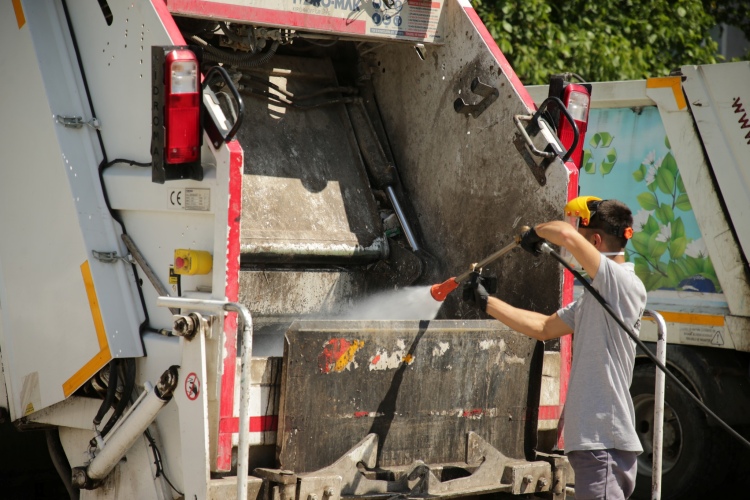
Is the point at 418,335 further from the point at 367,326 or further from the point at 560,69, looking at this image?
the point at 560,69

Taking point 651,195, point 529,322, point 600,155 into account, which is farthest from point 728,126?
point 529,322

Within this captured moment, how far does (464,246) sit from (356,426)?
1197 millimetres

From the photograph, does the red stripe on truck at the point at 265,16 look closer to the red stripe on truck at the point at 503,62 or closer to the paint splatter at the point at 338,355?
the red stripe on truck at the point at 503,62

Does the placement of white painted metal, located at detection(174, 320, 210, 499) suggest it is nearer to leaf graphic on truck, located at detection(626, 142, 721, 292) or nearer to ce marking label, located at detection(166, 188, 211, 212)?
ce marking label, located at detection(166, 188, 211, 212)

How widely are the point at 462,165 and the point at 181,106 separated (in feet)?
5.23

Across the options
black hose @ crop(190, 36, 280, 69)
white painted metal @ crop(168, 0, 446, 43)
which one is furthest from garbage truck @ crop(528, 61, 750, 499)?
black hose @ crop(190, 36, 280, 69)

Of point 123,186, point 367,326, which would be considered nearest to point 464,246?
point 367,326

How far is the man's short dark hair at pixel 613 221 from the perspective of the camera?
347 centimetres

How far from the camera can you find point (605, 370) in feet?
11.1

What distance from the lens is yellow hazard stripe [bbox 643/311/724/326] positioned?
17.5ft

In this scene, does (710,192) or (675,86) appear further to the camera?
(675,86)

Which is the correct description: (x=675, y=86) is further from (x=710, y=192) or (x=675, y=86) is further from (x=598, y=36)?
(x=598, y=36)

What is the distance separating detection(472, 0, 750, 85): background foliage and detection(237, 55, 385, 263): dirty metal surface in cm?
373

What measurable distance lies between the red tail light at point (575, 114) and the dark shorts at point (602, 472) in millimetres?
1196
